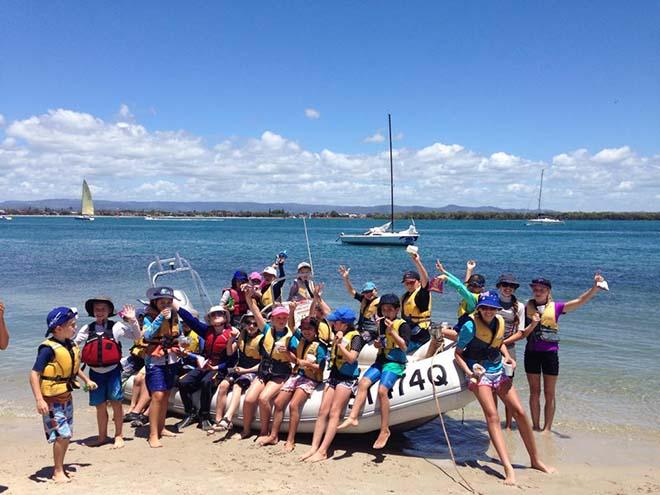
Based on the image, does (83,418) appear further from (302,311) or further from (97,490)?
(302,311)

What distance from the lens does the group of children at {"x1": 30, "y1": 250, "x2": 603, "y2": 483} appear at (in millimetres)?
4613

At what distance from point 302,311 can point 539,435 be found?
3.09 meters

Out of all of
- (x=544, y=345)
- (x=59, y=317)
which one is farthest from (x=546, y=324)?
(x=59, y=317)

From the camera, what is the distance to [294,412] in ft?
17.0

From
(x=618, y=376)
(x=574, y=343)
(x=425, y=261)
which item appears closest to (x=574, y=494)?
(x=618, y=376)

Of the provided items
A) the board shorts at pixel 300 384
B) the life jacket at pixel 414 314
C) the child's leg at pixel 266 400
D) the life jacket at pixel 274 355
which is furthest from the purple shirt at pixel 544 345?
the child's leg at pixel 266 400

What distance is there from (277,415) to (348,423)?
717 mm

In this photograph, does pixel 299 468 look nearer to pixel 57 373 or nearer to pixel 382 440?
pixel 382 440

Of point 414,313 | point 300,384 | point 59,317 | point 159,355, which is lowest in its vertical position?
point 300,384

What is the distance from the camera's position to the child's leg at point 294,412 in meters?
5.18

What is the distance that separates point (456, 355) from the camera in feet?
15.8

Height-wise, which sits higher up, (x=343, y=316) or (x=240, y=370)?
(x=343, y=316)

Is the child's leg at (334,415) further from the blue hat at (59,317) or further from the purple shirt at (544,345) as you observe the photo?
the blue hat at (59,317)

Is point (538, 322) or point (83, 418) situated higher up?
point (538, 322)
